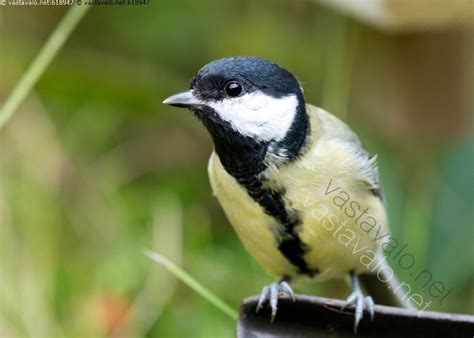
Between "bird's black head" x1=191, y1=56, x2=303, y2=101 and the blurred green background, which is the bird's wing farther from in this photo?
the blurred green background

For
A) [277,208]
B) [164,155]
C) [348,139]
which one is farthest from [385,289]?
[164,155]

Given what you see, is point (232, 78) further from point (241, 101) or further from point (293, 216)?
point (293, 216)

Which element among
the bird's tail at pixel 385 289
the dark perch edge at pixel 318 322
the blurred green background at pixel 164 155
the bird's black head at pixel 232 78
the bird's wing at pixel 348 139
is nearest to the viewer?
the dark perch edge at pixel 318 322

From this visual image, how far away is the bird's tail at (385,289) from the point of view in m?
1.82

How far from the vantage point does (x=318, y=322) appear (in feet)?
3.83

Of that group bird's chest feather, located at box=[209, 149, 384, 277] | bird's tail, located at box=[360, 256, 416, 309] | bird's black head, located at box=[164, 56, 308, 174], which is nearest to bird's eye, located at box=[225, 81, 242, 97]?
bird's black head, located at box=[164, 56, 308, 174]

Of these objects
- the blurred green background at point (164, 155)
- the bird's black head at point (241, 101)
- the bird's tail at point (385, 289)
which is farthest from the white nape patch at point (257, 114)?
the blurred green background at point (164, 155)

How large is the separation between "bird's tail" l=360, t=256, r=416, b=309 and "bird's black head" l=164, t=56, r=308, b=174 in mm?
514

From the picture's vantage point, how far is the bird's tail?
1.82 m

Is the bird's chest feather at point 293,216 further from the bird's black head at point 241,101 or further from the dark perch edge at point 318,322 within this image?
the dark perch edge at point 318,322

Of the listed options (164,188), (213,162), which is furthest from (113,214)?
(213,162)

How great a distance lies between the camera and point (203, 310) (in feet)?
6.40

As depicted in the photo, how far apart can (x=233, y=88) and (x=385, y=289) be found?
2.19ft

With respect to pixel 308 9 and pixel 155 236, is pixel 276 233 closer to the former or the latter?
pixel 155 236
